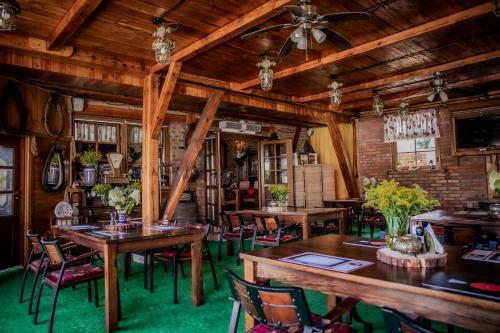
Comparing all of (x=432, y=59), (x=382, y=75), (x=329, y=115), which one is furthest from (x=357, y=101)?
(x=432, y=59)

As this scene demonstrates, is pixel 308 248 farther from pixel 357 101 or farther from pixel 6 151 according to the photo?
pixel 357 101

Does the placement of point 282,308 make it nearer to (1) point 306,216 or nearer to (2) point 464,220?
(2) point 464,220

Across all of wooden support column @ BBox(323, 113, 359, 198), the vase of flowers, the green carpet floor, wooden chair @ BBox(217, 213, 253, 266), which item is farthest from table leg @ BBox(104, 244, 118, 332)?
wooden support column @ BBox(323, 113, 359, 198)

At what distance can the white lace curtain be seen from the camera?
327 inches

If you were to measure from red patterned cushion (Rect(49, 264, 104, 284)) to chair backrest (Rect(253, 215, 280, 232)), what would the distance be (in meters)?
2.28

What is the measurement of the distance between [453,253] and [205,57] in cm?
390

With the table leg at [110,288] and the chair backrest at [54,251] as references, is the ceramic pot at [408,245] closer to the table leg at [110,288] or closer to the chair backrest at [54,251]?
the table leg at [110,288]

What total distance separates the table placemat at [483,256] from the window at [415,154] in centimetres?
674

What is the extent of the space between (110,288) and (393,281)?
7.65 ft

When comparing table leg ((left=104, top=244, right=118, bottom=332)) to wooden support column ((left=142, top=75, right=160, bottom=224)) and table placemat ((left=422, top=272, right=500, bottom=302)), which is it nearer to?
wooden support column ((left=142, top=75, right=160, bottom=224))

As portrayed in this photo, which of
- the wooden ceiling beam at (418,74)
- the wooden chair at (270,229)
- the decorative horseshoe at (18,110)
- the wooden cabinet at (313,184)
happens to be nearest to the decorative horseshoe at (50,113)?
the decorative horseshoe at (18,110)

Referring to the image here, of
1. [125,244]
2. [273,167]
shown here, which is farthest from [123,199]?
[273,167]

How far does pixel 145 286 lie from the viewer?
4.22 m

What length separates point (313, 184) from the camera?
9.29 meters
